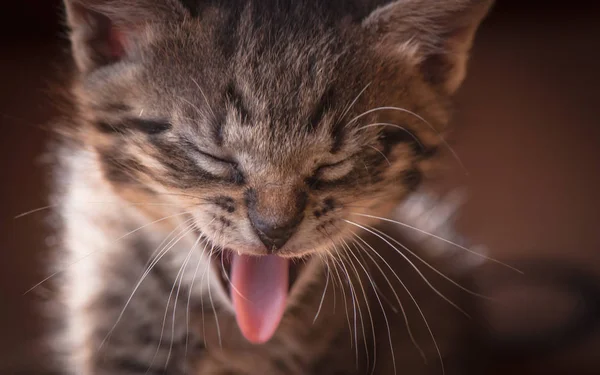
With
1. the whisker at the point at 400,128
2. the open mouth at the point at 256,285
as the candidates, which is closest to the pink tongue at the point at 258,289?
the open mouth at the point at 256,285

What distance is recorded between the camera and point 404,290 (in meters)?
0.77

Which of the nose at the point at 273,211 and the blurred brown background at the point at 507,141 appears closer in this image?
the nose at the point at 273,211

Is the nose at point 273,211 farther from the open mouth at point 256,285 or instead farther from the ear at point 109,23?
the ear at point 109,23

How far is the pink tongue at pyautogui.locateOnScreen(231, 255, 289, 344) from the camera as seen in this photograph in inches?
24.5

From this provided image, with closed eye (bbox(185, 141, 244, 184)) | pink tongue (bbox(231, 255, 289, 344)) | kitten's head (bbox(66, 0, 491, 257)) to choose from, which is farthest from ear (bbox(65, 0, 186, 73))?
pink tongue (bbox(231, 255, 289, 344))

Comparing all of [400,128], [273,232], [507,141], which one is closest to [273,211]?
[273,232]

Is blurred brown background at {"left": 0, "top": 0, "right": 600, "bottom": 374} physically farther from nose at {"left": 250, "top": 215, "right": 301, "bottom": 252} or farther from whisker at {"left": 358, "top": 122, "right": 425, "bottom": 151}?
nose at {"left": 250, "top": 215, "right": 301, "bottom": 252}

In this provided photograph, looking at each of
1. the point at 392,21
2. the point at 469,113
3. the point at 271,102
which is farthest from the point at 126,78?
the point at 469,113

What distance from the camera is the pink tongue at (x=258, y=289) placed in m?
0.62

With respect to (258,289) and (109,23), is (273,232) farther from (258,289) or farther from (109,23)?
(109,23)

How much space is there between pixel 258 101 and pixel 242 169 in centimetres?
6

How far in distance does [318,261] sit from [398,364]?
0.18m

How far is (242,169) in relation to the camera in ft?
1.87

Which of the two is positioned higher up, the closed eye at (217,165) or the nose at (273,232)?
the closed eye at (217,165)
